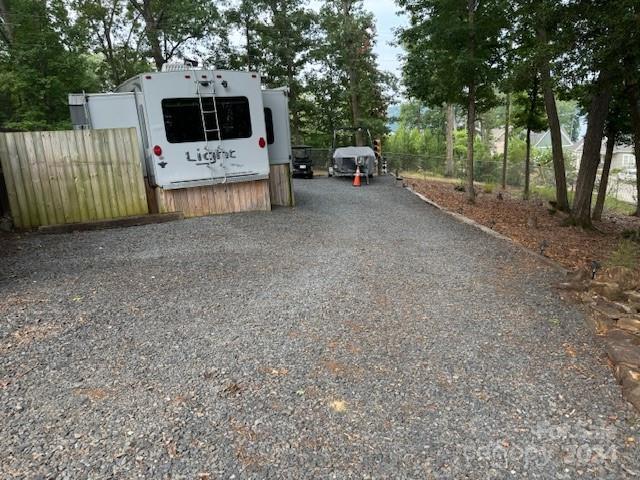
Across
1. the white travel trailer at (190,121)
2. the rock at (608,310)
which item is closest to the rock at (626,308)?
the rock at (608,310)

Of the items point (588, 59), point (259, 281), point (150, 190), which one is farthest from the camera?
point (150, 190)

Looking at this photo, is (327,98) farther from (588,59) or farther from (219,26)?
(588,59)

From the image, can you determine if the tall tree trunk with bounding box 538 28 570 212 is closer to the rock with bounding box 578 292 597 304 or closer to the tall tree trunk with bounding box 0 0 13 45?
the rock with bounding box 578 292 597 304

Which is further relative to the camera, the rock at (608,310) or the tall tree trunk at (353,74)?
the tall tree trunk at (353,74)

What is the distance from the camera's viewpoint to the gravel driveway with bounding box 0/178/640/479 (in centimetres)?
240

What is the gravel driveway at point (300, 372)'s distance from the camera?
7.88 ft

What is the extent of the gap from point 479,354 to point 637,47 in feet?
16.7

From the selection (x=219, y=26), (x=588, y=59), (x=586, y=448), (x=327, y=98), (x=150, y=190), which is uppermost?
(x=219, y=26)

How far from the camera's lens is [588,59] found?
253 inches

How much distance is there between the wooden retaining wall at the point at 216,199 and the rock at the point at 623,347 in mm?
7379

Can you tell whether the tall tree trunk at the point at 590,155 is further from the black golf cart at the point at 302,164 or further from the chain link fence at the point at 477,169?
the chain link fence at the point at 477,169

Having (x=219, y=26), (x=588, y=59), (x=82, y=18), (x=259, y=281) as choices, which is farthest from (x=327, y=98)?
(x=259, y=281)

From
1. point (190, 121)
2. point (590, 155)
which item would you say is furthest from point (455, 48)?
point (190, 121)

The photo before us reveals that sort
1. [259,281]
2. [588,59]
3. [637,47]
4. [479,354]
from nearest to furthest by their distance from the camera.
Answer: [479,354]
[259,281]
[637,47]
[588,59]
